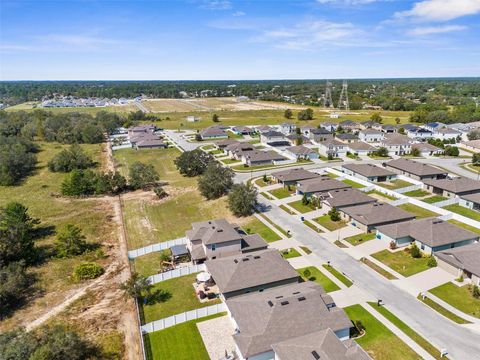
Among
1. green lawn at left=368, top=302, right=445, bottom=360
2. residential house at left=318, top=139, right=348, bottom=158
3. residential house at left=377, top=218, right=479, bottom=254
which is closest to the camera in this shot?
green lawn at left=368, top=302, right=445, bottom=360

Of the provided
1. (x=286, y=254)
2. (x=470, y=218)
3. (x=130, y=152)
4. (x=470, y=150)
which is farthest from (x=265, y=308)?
(x=470, y=150)

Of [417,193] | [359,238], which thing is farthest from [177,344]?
[417,193]

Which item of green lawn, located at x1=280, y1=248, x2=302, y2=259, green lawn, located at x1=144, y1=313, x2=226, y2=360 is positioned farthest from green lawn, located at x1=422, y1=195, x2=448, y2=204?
green lawn, located at x1=144, y1=313, x2=226, y2=360

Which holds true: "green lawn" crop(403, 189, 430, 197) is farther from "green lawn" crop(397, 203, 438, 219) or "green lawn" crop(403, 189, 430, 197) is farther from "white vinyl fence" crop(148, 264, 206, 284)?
"white vinyl fence" crop(148, 264, 206, 284)

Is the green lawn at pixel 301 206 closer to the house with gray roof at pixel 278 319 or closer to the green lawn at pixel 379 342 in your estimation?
the green lawn at pixel 379 342

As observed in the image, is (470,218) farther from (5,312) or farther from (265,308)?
(5,312)
